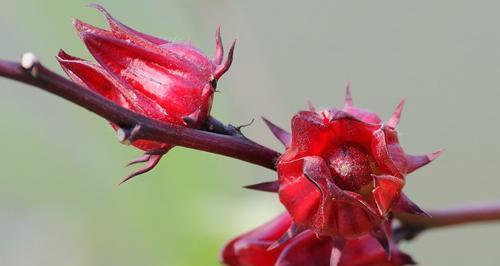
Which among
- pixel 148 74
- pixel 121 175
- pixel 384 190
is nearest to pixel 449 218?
pixel 384 190

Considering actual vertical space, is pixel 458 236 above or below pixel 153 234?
below

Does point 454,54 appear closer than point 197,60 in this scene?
No

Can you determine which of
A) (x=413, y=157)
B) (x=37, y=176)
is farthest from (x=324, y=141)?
(x=37, y=176)

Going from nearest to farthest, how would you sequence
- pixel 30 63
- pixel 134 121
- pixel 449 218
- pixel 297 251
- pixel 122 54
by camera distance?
pixel 30 63 < pixel 134 121 < pixel 122 54 < pixel 297 251 < pixel 449 218

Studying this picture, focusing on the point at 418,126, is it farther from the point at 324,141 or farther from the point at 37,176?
the point at 324,141

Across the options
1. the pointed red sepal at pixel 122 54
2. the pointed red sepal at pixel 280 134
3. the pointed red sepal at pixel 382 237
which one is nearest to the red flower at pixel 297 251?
the pointed red sepal at pixel 382 237

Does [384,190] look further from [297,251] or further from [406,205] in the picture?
[297,251]

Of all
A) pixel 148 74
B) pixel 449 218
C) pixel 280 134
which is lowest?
pixel 449 218
